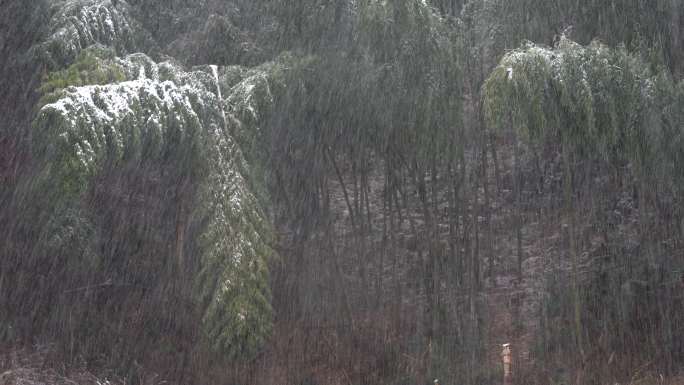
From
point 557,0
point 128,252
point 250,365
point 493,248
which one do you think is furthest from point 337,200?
point 557,0

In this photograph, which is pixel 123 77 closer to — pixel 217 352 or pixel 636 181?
pixel 217 352

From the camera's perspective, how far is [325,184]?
31.7 ft

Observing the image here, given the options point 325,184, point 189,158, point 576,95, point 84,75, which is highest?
point 84,75

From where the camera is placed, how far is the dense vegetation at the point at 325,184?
696cm

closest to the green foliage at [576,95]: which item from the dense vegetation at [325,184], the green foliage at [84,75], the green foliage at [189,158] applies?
the dense vegetation at [325,184]

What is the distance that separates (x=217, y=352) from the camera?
6.93 metres

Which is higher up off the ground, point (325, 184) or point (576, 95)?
point (576, 95)

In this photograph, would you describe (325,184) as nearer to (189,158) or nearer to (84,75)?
(189,158)

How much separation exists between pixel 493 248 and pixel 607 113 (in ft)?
12.6

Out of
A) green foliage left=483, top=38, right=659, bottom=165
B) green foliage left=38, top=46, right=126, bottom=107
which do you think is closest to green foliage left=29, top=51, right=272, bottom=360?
green foliage left=38, top=46, right=126, bottom=107

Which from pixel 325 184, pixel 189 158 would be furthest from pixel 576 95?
pixel 325 184

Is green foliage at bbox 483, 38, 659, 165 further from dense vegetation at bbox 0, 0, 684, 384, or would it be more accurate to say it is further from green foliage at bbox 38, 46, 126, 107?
green foliage at bbox 38, 46, 126, 107

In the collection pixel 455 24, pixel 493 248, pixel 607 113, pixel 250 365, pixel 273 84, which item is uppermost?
pixel 455 24

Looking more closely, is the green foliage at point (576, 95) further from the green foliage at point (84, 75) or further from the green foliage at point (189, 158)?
the green foliage at point (84, 75)
